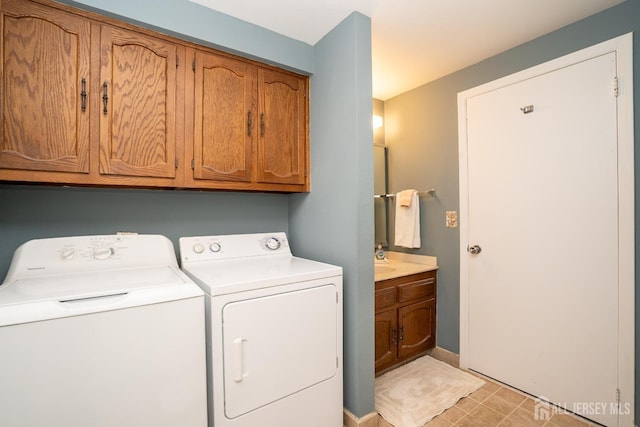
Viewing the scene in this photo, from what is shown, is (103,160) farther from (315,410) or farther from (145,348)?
(315,410)

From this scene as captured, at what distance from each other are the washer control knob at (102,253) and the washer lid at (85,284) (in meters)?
0.08

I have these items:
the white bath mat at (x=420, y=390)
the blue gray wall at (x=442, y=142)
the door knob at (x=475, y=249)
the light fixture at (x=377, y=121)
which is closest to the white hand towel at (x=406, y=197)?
the blue gray wall at (x=442, y=142)

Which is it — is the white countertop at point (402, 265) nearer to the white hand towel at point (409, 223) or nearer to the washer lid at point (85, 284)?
the white hand towel at point (409, 223)

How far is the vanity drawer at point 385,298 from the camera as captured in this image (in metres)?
2.14

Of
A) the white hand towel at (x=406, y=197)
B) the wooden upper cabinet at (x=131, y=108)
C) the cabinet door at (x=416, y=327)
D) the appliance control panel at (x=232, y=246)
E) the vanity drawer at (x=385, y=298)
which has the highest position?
the wooden upper cabinet at (x=131, y=108)

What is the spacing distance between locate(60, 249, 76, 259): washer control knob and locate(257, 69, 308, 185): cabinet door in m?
1.03

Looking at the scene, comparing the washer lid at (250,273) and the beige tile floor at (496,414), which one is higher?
the washer lid at (250,273)

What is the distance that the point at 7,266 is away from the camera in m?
1.48

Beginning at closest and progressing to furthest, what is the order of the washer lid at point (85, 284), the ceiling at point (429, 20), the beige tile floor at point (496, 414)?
the washer lid at point (85, 284)
the ceiling at point (429, 20)
the beige tile floor at point (496, 414)

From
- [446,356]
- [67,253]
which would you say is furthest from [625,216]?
[67,253]

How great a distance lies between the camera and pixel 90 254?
1539 millimetres

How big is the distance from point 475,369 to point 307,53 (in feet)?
8.61

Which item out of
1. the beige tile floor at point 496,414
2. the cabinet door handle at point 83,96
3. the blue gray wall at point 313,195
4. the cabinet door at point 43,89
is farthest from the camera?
the beige tile floor at point 496,414

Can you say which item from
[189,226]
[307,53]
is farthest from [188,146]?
[307,53]
